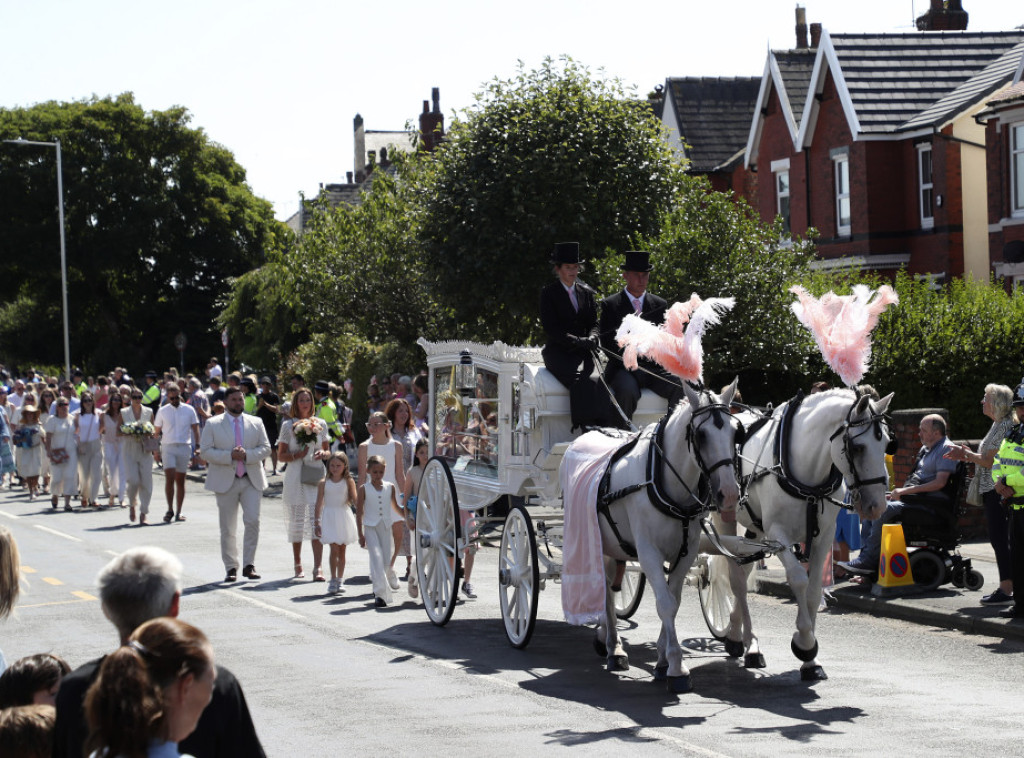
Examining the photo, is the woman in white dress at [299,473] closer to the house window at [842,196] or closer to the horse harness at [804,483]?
the horse harness at [804,483]

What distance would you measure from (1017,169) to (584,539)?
22.0 m

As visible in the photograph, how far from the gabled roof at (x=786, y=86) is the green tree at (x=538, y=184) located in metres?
12.5

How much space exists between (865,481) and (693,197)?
1313cm

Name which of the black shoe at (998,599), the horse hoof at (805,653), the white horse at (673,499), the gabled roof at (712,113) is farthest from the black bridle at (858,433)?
the gabled roof at (712,113)

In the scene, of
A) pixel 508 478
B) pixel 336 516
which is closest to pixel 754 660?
pixel 508 478

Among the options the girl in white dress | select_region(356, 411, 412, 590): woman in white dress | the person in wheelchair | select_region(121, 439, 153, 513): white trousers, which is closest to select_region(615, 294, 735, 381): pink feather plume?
the person in wheelchair

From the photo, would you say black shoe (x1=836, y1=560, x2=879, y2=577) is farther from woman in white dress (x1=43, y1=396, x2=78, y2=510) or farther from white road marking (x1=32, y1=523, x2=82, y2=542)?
woman in white dress (x1=43, y1=396, x2=78, y2=510)

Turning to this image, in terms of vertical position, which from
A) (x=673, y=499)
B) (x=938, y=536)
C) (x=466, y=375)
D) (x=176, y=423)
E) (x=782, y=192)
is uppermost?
(x=782, y=192)

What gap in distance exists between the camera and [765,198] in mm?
37719

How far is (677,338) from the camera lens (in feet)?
31.3

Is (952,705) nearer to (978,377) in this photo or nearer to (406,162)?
(978,377)

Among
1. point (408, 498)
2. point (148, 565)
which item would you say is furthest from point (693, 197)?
point (148, 565)

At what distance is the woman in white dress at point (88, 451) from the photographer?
2452 centimetres

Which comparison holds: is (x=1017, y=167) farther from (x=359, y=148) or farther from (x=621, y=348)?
(x=359, y=148)
